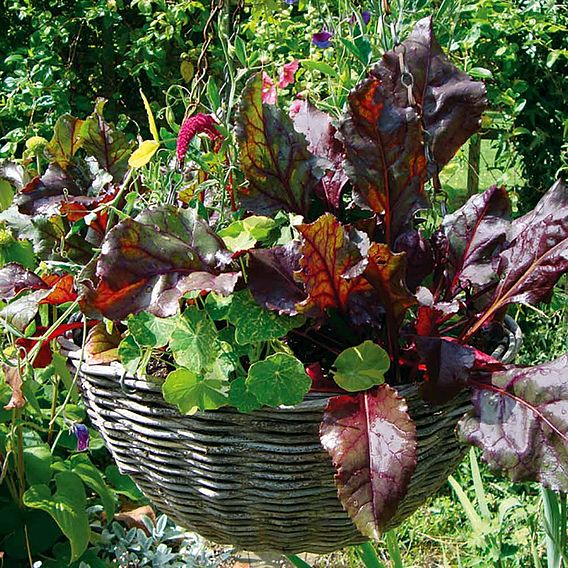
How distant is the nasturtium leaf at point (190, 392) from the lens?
2.47ft

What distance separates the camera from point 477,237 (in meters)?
0.89

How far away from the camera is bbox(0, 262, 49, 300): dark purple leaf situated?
3.16 ft

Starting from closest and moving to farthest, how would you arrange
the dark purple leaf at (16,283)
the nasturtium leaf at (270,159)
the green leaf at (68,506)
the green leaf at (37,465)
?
the nasturtium leaf at (270,159) → the dark purple leaf at (16,283) → the green leaf at (68,506) → the green leaf at (37,465)

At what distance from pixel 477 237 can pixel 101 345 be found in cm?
41

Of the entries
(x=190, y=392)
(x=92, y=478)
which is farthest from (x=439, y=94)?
(x=92, y=478)

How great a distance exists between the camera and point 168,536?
1.91 metres

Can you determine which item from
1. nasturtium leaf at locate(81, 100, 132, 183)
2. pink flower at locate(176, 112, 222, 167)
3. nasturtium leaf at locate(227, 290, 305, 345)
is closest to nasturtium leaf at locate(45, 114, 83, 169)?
nasturtium leaf at locate(81, 100, 132, 183)

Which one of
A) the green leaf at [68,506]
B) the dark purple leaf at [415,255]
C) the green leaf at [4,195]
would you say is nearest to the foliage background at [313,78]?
the green leaf at [68,506]

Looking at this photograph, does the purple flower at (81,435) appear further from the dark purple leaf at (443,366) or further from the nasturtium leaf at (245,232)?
the dark purple leaf at (443,366)

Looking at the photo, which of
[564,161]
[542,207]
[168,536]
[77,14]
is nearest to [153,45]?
[77,14]

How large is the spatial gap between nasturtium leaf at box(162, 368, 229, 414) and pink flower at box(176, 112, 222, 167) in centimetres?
21

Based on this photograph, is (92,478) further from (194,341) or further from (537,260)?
(537,260)

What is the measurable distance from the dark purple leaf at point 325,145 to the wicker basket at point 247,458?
23 centimetres

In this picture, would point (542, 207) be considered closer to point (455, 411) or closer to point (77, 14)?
point (455, 411)
